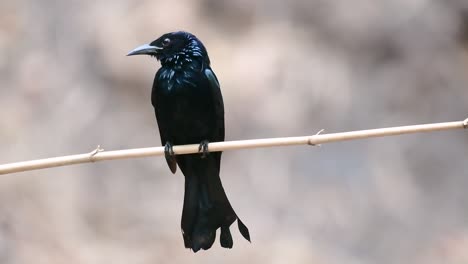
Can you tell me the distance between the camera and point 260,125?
3.22m

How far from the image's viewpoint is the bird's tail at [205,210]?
6.62ft

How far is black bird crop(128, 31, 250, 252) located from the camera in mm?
2105

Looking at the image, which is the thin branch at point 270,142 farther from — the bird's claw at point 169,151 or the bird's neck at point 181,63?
the bird's neck at point 181,63

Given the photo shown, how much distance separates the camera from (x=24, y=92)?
3223mm

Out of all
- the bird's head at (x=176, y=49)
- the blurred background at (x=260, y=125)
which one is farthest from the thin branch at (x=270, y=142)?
the blurred background at (x=260, y=125)

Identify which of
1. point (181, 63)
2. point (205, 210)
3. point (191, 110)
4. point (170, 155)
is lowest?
point (205, 210)

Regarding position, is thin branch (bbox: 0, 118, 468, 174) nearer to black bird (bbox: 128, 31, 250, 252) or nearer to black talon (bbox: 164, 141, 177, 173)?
black talon (bbox: 164, 141, 177, 173)

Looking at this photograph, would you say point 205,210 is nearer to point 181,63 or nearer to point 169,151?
point 169,151

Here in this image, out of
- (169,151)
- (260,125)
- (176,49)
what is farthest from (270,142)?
(260,125)

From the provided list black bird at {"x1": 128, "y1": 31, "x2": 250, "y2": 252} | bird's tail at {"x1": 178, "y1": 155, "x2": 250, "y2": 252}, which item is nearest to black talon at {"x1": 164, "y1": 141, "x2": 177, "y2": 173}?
black bird at {"x1": 128, "y1": 31, "x2": 250, "y2": 252}

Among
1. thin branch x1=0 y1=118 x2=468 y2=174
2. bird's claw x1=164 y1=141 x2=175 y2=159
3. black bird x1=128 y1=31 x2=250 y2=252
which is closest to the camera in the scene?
thin branch x1=0 y1=118 x2=468 y2=174

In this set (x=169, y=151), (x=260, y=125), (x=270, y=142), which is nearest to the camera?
(x=270, y=142)

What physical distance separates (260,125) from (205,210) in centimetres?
120

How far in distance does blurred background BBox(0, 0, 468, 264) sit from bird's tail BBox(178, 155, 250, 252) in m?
0.99
